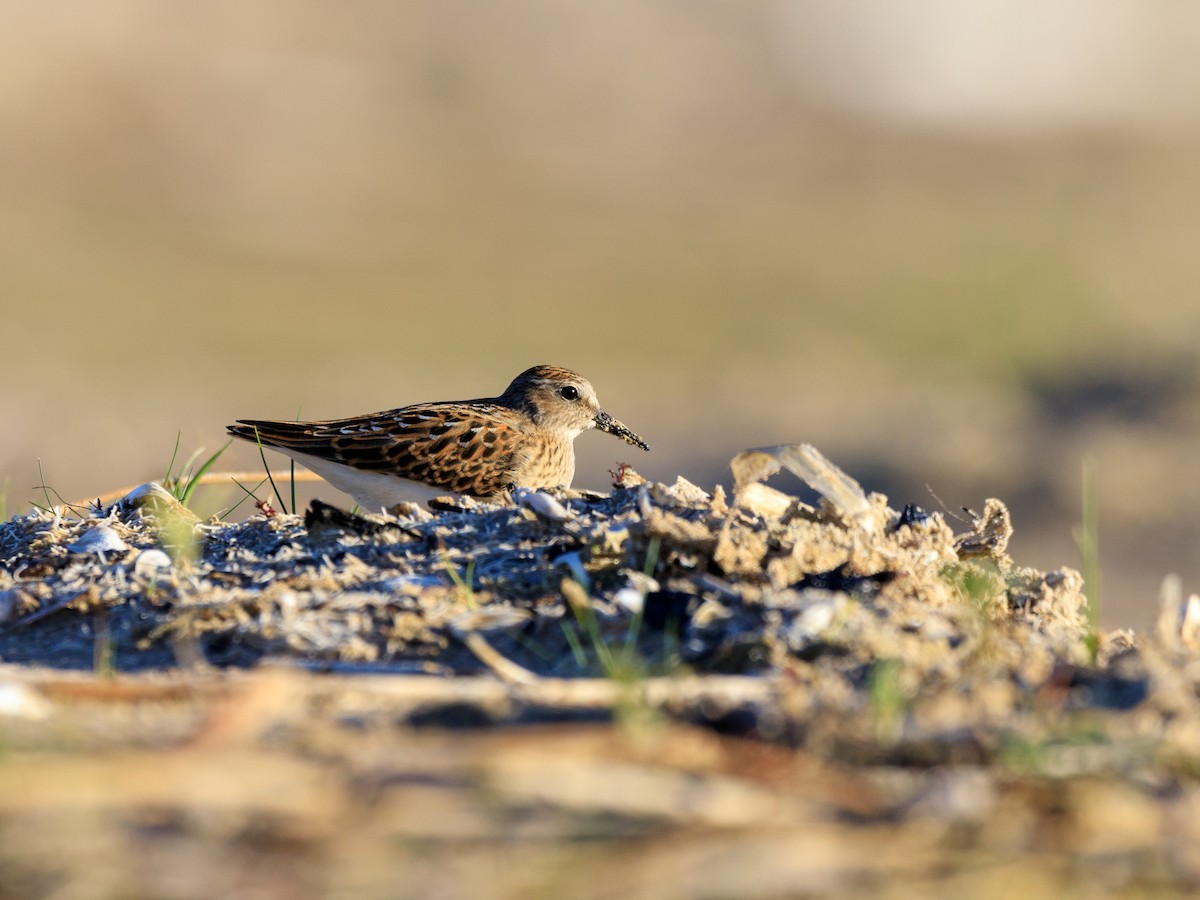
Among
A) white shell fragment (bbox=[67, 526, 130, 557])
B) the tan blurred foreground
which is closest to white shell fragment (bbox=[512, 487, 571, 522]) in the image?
white shell fragment (bbox=[67, 526, 130, 557])

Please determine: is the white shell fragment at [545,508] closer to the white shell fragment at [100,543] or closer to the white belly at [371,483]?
the white shell fragment at [100,543]

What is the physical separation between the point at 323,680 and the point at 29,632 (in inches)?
56.9

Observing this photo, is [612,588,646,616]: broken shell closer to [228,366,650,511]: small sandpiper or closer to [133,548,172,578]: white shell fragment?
[133,548,172,578]: white shell fragment

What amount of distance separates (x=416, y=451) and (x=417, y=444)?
38 mm

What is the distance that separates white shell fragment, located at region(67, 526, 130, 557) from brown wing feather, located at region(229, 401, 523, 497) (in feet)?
7.67

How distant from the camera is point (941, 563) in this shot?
4.64 m

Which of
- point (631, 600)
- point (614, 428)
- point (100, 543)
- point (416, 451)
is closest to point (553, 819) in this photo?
point (631, 600)

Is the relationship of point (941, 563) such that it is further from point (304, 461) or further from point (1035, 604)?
point (304, 461)

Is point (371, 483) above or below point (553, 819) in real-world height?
above

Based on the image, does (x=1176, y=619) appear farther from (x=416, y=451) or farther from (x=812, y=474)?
(x=416, y=451)

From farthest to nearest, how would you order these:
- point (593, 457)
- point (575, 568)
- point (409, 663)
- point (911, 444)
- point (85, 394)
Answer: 1. point (85, 394)
2. point (593, 457)
3. point (911, 444)
4. point (575, 568)
5. point (409, 663)

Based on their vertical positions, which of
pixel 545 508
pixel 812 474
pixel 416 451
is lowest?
pixel 545 508

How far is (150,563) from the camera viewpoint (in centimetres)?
466

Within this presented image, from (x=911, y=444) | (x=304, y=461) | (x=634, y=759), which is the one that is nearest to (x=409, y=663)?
(x=634, y=759)
